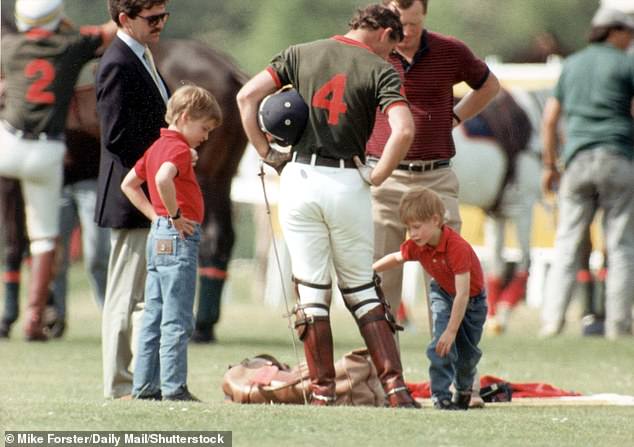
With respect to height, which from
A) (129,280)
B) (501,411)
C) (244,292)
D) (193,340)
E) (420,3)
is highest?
(420,3)

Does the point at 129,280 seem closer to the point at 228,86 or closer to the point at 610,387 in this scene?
the point at 610,387

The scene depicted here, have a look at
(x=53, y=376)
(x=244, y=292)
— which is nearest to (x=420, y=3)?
→ (x=53, y=376)

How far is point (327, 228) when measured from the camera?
834cm

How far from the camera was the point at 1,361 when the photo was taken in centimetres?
1121

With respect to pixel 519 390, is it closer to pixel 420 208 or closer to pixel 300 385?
pixel 300 385

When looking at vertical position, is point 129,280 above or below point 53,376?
above

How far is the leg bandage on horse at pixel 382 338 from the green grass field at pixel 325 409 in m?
0.30

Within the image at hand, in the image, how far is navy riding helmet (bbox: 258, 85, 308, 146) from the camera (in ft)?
27.0

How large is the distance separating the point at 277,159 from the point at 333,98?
418 millimetres

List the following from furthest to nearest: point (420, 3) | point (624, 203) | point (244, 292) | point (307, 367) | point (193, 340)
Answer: point (244, 292) → point (624, 203) → point (193, 340) → point (420, 3) → point (307, 367)

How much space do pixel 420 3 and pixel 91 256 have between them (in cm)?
507

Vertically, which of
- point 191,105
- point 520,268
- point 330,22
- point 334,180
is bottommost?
point 520,268

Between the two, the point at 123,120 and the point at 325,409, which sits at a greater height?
the point at 123,120

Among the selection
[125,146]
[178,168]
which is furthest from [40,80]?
[178,168]
